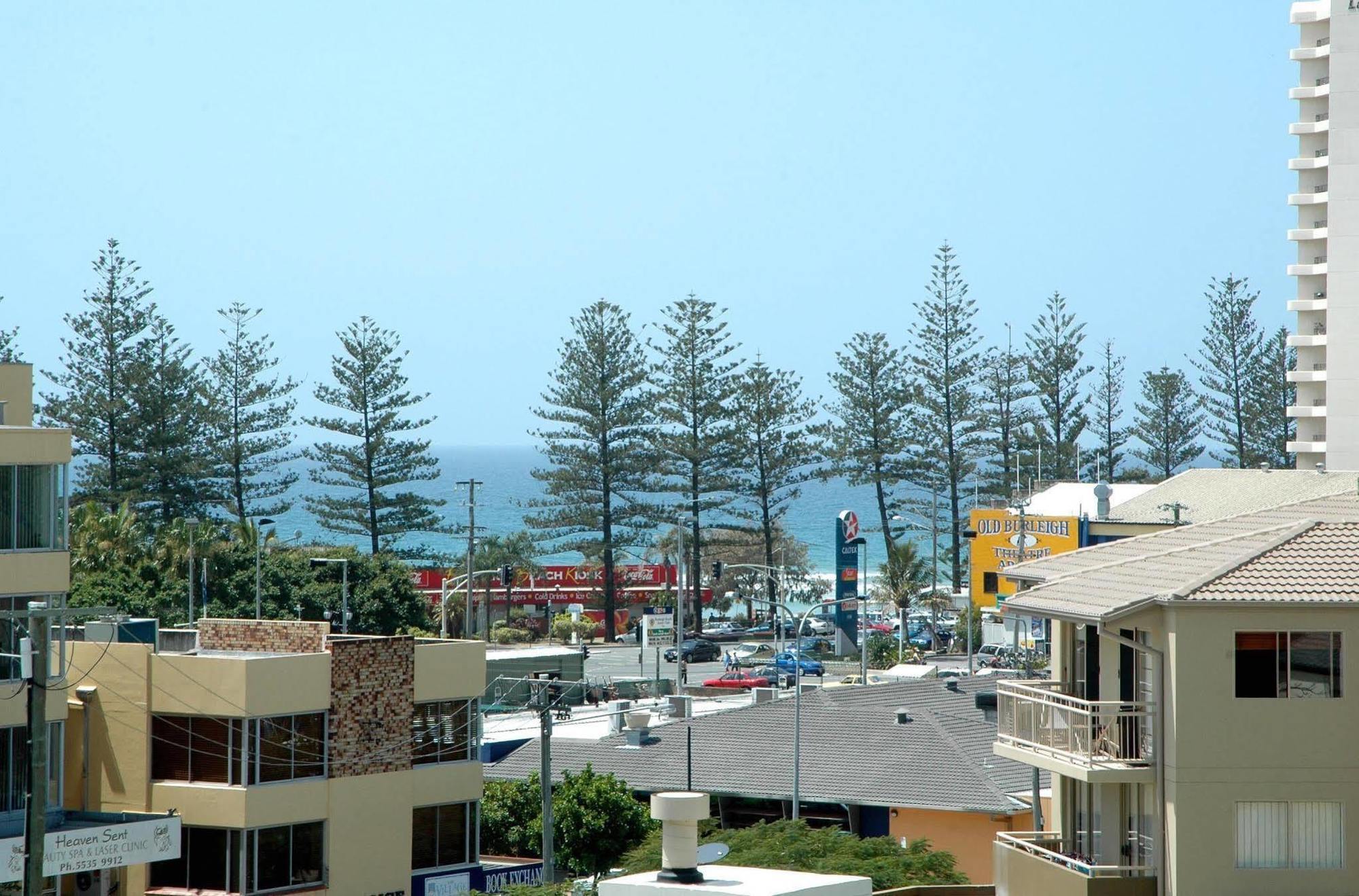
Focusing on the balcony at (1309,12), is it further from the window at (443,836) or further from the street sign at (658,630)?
the window at (443,836)

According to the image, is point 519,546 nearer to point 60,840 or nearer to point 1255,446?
point 1255,446

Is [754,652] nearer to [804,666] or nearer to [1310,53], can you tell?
[804,666]

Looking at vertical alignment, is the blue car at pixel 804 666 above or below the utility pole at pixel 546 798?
below

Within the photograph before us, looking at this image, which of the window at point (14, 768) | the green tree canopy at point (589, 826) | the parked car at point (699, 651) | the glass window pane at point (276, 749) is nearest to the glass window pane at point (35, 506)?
the window at point (14, 768)

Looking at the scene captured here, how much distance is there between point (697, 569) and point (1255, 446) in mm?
30528

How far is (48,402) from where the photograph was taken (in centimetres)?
7800

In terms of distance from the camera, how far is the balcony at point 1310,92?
72.4 m

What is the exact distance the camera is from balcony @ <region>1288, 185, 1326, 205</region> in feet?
240

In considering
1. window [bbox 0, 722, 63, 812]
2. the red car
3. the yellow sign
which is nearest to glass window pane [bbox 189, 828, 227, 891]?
window [bbox 0, 722, 63, 812]

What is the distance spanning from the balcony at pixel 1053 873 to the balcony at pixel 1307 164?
58.7 metres

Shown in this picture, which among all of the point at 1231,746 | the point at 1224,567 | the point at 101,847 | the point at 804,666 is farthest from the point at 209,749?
the point at 804,666

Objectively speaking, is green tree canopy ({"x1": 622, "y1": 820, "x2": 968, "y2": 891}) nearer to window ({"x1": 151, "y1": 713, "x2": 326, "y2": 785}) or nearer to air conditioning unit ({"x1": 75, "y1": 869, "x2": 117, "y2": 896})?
window ({"x1": 151, "y1": 713, "x2": 326, "y2": 785})

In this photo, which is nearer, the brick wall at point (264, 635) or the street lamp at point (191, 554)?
the brick wall at point (264, 635)

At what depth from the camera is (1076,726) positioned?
1867 centimetres
